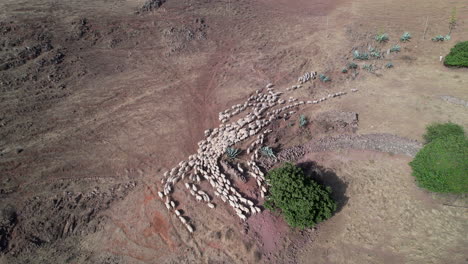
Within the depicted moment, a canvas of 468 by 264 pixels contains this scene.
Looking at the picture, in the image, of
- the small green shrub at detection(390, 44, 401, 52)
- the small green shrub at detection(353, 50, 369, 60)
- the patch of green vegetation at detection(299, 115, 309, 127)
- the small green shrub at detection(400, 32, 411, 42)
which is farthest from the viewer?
the small green shrub at detection(400, 32, 411, 42)

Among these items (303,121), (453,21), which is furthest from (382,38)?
(303,121)

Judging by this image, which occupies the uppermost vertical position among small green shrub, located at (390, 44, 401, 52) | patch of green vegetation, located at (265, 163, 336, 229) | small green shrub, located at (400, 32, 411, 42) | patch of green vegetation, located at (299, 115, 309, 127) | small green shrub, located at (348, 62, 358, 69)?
small green shrub, located at (400, 32, 411, 42)

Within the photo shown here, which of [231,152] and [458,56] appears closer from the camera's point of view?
[231,152]

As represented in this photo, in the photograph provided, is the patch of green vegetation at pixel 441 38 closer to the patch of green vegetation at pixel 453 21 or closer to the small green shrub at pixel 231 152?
the patch of green vegetation at pixel 453 21

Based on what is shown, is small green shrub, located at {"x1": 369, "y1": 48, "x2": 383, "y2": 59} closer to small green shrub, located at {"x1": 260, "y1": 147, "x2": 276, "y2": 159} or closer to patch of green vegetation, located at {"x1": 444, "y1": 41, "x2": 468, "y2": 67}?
patch of green vegetation, located at {"x1": 444, "y1": 41, "x2": 468, "y2": 67}

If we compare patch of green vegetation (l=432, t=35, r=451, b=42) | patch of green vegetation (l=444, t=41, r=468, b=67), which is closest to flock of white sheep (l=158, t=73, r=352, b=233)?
patch of green vegetation (l=444, t=41, r=468, b=67)

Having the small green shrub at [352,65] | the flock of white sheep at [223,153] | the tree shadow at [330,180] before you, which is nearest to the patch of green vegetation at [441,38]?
the small green shrub at [352,65]

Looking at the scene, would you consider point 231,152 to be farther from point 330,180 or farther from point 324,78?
point 324,78
